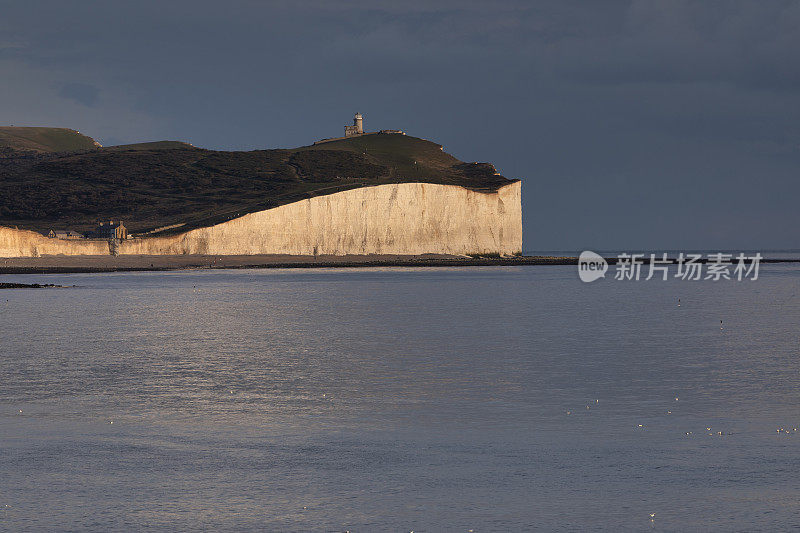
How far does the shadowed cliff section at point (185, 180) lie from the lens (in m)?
100

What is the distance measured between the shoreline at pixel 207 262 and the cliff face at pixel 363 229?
1.06 m

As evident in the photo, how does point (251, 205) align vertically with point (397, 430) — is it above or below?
above

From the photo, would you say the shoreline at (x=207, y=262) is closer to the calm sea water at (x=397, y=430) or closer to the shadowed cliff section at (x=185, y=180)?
the shadowed cliff section at (x=185, y=180)

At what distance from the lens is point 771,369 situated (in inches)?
624

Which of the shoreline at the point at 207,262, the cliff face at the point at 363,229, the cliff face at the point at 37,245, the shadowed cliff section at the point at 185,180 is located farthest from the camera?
the shadowed cliff section at the point at 185,180

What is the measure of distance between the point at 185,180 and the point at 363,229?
32919 millimetres

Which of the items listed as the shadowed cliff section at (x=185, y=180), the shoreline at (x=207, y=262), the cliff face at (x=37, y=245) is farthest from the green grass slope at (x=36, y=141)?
the shoreline at (x=207, y=262)

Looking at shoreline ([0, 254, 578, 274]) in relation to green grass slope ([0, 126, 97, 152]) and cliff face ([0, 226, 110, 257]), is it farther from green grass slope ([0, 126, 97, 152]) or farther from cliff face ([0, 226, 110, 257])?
green grass slope ([0, 126, 97, 152])

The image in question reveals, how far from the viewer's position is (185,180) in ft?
383

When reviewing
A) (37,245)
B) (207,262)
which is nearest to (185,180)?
(207,262)

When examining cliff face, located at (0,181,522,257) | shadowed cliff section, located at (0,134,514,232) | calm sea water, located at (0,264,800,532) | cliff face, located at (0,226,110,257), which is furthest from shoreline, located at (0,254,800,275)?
calm sea water, located at (0,264,800,532)

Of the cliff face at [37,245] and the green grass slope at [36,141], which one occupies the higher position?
the green grass slope at [36,141]

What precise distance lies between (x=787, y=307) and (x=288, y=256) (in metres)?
60.6

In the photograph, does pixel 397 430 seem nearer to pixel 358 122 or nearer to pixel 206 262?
pixel 206 262
